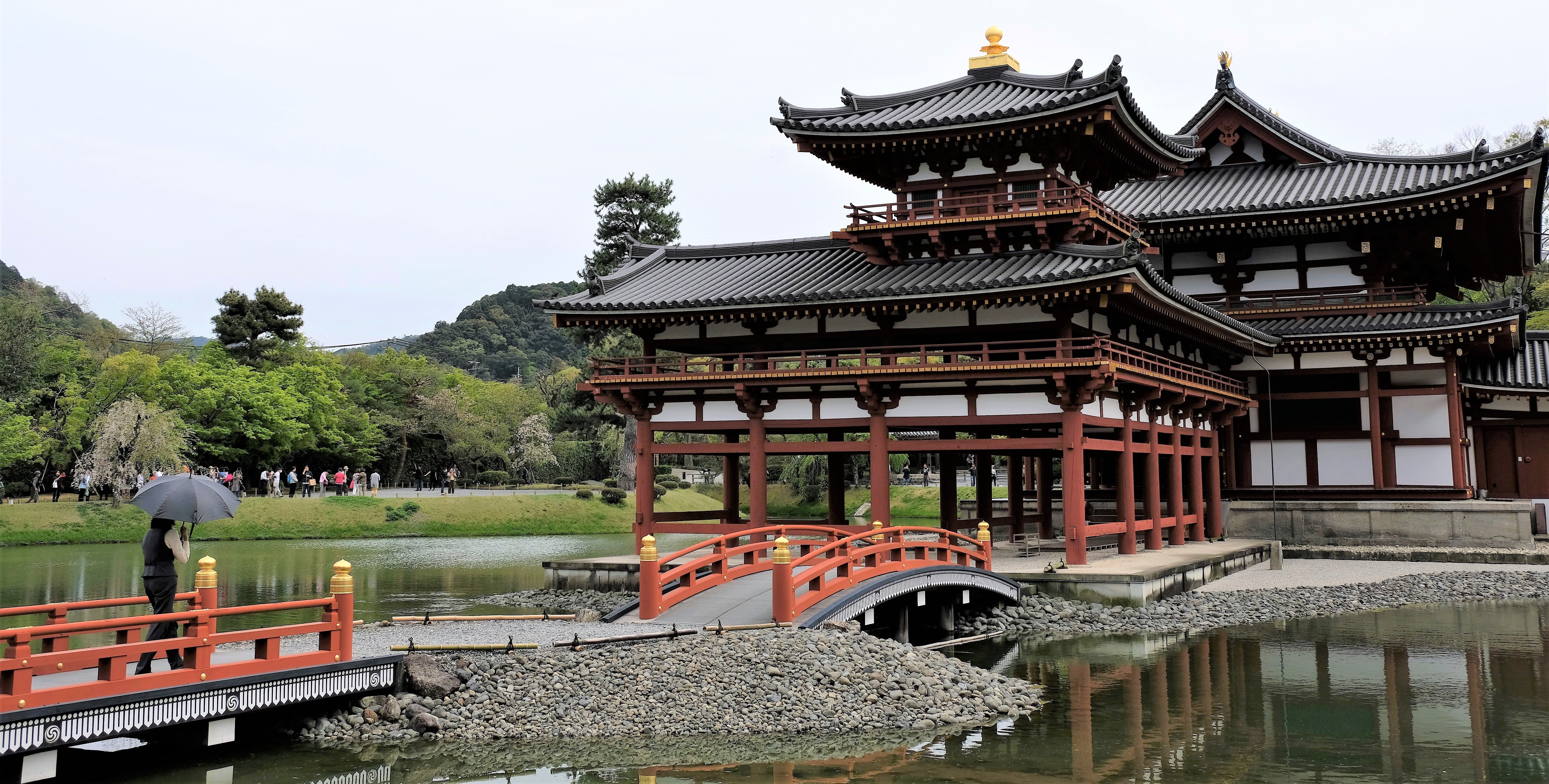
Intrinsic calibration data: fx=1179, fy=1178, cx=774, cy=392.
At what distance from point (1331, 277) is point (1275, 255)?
5.14 feet

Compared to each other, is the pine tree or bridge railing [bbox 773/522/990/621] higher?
the pine tree

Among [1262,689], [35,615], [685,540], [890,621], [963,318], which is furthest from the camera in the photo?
[685,540]

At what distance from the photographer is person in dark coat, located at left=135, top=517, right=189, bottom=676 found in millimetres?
12578

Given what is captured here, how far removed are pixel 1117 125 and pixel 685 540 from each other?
95.4ft

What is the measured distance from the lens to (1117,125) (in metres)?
25.3

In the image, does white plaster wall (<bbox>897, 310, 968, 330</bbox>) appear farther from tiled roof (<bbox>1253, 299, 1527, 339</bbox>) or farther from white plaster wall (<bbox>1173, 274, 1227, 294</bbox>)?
white plaster wall (<bbox>1173, 274, 1227, 294</bbox>)

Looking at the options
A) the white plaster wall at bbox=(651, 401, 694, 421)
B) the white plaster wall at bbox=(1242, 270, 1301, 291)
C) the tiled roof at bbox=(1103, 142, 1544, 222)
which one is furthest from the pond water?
the white plaster wall at bbox=(1242, 270, 1301, 291)

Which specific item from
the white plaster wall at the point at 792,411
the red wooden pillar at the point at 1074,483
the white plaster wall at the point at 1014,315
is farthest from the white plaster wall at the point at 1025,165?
the white plaster wall at the point at 792,411

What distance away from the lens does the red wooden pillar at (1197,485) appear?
2944 centimetres

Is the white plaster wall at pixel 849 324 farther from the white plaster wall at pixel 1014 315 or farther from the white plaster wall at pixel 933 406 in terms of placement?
the white plaster wall at pixel 1014 315

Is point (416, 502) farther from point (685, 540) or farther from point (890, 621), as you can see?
point (890, 621)

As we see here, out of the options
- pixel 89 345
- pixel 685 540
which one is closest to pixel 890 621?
pixel 685 540

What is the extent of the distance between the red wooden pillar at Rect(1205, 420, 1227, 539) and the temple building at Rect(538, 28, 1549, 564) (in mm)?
84

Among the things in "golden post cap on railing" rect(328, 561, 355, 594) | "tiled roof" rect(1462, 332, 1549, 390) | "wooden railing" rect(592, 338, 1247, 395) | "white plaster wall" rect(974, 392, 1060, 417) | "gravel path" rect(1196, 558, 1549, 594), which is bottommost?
"gravel path" rect(1196, 558, 1549, 594)
